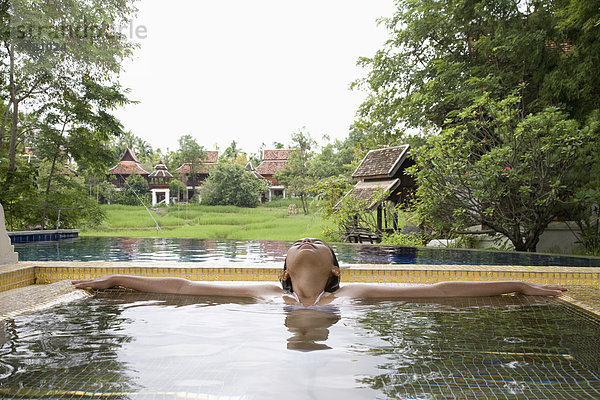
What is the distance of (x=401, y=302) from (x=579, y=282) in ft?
6.01

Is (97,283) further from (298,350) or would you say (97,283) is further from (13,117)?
(13,117)

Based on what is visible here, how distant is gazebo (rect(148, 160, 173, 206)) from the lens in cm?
2512

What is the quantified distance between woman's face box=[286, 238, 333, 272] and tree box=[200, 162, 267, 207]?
20.9 meters

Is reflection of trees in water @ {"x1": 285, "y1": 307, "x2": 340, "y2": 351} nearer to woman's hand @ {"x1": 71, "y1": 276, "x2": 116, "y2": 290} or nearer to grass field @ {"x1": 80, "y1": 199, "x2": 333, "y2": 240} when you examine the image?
woman's hand @ {"x1": 71, "y1": 276, "x2": 116, "y2": 290}

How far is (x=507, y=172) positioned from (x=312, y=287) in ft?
17.2

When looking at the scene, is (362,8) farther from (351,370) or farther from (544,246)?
(351,370)

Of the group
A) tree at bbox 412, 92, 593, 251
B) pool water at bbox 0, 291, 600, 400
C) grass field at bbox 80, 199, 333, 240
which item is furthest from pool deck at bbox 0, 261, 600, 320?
grass field at bbox 80, 199, 333, 240

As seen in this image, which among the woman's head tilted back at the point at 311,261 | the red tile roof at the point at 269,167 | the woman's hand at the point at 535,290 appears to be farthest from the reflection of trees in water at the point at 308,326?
the red tile roof at the point at 269,167

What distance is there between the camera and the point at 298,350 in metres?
2.11

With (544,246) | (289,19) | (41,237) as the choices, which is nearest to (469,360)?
(544,246)

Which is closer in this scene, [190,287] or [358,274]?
[190,287]

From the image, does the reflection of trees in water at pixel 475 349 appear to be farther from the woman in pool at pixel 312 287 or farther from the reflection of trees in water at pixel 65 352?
the reflection of trees in water at pixel 65 352

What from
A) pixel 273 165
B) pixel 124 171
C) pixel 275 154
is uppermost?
pixel 275 154

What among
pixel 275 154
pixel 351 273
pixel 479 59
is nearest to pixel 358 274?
pixel 351 273
